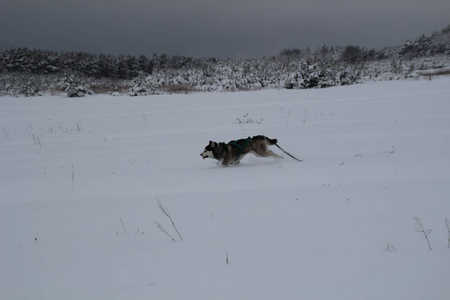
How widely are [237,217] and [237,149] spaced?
3776 millimetres

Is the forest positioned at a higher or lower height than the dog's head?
higher

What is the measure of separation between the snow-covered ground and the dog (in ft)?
1.51

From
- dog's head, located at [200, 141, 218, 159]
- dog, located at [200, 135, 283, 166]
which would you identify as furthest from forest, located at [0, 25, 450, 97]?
dog's head, located at [200, 141, 218, 159]

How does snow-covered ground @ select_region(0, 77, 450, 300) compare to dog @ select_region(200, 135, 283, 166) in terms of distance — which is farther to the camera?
dog @ select_region(200, 135, 283, 166)

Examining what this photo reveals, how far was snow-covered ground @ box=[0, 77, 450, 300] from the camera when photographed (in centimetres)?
207

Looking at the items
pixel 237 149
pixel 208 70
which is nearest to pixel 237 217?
pixel 237 149

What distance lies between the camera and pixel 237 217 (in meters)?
3.46

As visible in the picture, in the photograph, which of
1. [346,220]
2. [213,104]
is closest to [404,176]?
[346,220]

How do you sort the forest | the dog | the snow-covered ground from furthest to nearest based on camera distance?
the forest < the dog < the snow-covered ground

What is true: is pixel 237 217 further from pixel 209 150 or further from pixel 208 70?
pixel 208 70

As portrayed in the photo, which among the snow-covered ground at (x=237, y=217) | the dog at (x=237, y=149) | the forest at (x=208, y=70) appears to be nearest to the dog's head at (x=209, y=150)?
the dog at (x=237, y=149)

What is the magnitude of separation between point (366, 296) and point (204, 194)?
10.4 ft

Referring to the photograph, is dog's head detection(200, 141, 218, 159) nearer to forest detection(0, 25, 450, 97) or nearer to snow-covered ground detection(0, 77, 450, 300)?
snow-covered ground detection(0, 77, 450, 300)

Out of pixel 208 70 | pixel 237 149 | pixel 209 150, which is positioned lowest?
pixel 209 150
